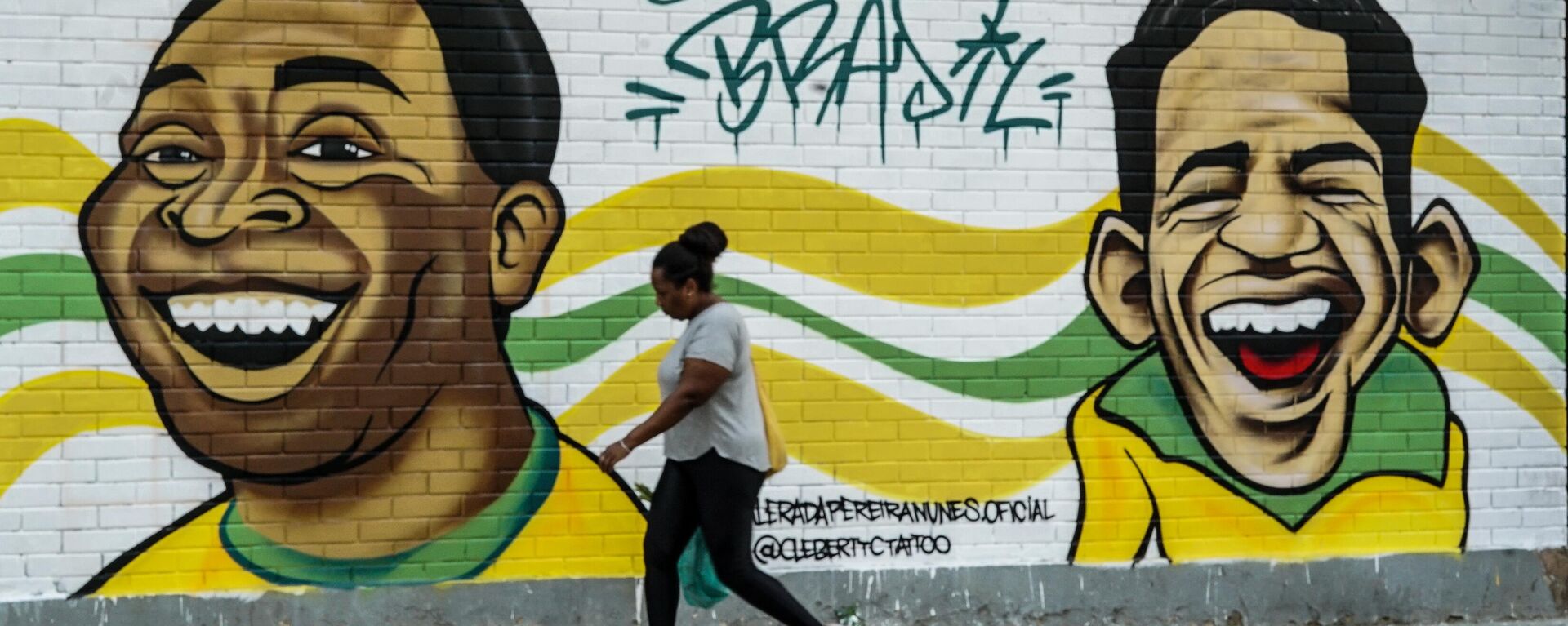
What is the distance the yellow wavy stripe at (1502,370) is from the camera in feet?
23.3

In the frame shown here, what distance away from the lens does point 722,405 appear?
17.1 feet

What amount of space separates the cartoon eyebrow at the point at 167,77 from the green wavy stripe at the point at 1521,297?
5436 millimetres

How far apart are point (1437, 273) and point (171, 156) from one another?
17.4 ft

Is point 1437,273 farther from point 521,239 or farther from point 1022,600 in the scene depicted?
point 521,239

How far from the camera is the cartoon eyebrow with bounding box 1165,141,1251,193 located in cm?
685

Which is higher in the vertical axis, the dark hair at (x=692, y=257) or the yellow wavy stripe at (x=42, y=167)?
the yellow wavy stripe at (x=42, y=167)

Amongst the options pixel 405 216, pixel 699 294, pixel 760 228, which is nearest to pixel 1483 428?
pixel 760 228

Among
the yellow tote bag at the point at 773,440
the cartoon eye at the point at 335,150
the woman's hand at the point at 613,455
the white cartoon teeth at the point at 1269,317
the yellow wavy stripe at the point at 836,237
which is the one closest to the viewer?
the woman's hand at the point at 613,455

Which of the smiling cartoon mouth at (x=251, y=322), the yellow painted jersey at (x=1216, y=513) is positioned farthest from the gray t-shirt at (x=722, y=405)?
the yellow painted jersey at (x=1216, y=513)

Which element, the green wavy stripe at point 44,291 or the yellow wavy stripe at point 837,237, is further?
the yellow wavy stripe at point 837,237

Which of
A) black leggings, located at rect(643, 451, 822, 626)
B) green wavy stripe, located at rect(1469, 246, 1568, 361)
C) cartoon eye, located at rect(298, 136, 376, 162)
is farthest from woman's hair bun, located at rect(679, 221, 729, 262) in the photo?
green wavy stripe, located at rect(1469, 246, 1568, 361)

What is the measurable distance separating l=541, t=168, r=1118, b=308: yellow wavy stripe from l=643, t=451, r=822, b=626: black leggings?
1438mm

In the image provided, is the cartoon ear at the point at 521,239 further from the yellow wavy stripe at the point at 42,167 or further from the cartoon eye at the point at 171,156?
the yellow wavy stripe at the point at 42,167

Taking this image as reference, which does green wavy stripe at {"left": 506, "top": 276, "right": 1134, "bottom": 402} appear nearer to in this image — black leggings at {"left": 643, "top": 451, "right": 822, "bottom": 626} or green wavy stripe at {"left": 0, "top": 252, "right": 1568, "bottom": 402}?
green wavy stripe at {"left": 0, "top": 252, "right": 1568, "bottom": 402}
